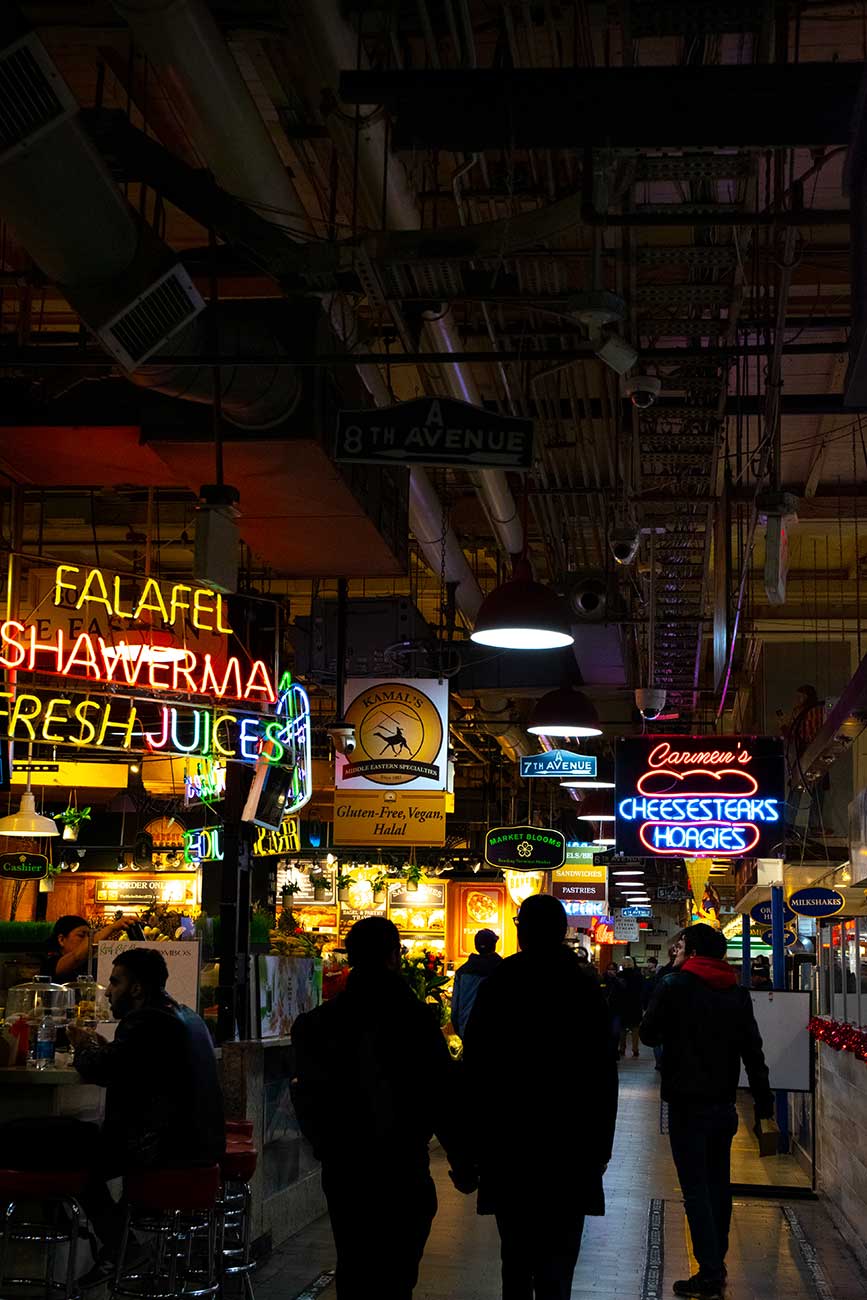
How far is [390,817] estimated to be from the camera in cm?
1418

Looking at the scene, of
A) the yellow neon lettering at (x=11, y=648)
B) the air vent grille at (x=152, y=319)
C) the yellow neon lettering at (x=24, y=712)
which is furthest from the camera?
the yellow neon lettering at (x=24, y=712)

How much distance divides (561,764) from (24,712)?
9.20m

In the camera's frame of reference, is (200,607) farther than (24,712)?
No

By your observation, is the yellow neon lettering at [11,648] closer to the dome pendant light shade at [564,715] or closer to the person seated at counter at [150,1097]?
the person seated at counter at [150,1097]

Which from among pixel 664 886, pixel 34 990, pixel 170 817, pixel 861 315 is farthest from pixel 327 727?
pixel 664 886

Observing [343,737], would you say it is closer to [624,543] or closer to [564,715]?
[564,715]

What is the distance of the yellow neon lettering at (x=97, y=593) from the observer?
30.3ft

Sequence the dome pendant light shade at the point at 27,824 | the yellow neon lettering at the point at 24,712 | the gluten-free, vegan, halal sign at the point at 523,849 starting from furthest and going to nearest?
the gluten-free, vegan, halal sign at the point at 523,849
the dome pendant light shade at the point at 27,824
the yellow neon lettering at the point at 24,712

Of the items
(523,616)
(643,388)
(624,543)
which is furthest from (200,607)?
(643,388)

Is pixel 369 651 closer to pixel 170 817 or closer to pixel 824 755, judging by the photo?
pixel 824 755

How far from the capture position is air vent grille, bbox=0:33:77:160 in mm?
4844

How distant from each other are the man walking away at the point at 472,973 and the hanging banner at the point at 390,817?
1801mm

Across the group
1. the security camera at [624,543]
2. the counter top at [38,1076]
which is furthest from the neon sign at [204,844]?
the counter top at [38,1076]

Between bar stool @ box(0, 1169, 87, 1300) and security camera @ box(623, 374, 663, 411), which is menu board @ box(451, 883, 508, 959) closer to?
security camera @ box(623, 374, 663, 411)
